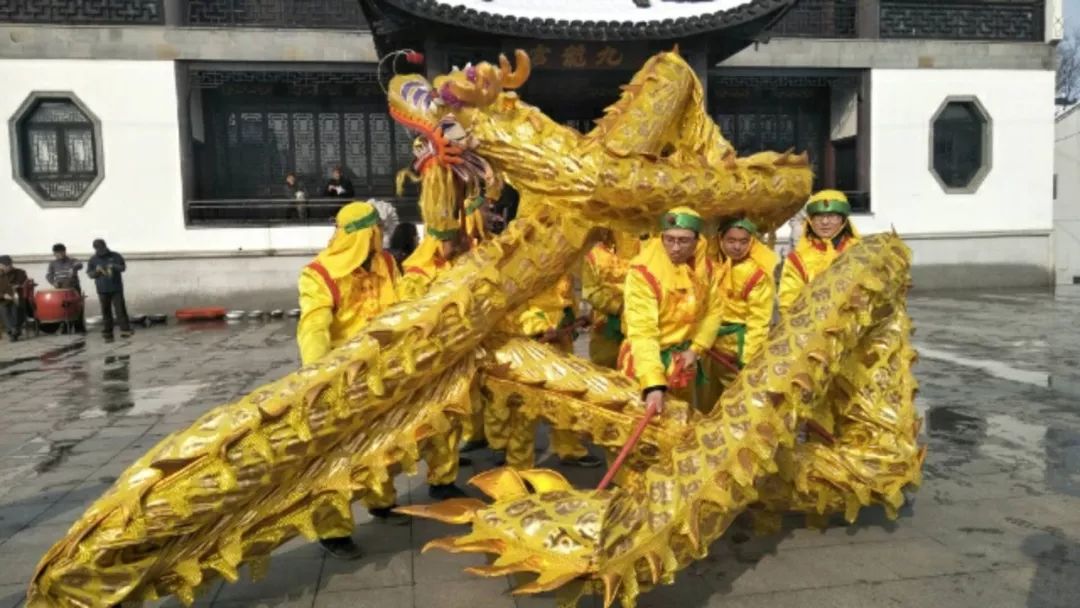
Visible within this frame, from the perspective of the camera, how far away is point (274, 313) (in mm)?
13180

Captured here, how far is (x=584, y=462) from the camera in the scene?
4.57 m

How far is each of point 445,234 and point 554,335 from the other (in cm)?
91

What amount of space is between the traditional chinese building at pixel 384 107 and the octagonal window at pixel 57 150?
32 millimetres

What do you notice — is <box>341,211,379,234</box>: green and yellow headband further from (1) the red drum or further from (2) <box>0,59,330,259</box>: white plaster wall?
(2) <box>0,59,330,259</box>: white plaster wall

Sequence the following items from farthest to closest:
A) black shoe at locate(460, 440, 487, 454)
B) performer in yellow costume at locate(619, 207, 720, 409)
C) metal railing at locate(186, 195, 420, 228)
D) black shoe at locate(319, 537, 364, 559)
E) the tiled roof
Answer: metal railing at locate(186, 195, 420, 228) → the tiled roof → black shoe at locate(460, 440, 487, 454) → black shoe at locate(319, 537, 364, 559) → performer in yellow costume at locate(619, 207, 720, 409)

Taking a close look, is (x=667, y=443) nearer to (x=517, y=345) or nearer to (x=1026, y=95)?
(x=517, y=345)

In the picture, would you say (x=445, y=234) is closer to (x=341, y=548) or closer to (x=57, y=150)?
(x=341, y=548)

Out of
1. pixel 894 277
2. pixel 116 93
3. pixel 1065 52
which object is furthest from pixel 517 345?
pixel 1065 52

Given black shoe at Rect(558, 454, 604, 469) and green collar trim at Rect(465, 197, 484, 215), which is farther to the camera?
black shoe at Rect(558, 454, 604, 469)

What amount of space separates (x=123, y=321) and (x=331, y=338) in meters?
9.76

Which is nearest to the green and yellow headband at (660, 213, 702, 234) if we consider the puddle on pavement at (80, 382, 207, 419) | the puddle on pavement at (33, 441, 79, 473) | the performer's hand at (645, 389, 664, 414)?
the performer's hand at (645, 389, 664, 414)

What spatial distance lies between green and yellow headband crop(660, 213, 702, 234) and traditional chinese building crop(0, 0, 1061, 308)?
28.1ft

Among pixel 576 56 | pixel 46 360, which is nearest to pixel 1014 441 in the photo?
pixel 576 56

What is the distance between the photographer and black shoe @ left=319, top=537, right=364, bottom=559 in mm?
3232
